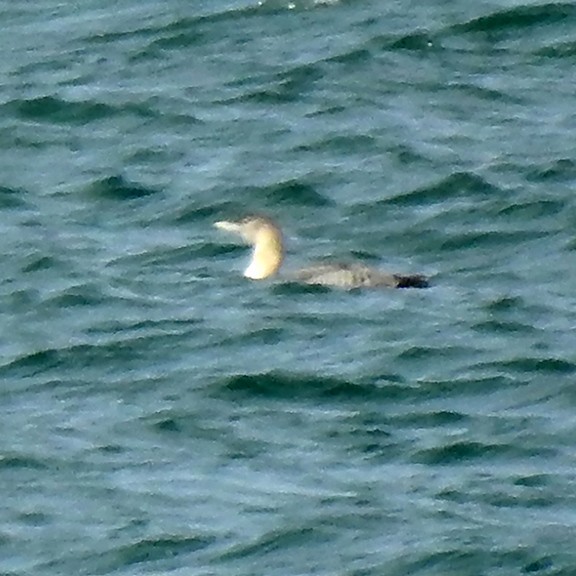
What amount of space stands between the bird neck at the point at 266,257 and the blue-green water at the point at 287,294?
0.11 meters

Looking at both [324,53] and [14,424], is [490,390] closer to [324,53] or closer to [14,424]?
[14,424]

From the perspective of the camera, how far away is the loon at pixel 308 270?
13453mm

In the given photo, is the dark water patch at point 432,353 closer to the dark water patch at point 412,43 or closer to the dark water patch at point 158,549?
the dark water patch at point 158,549

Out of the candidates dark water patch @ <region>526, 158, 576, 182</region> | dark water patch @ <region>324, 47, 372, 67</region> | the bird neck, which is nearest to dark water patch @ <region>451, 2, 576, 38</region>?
dark water patch @ <region>324, 47, 372, 67</region>

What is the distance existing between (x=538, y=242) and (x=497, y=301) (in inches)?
32.6

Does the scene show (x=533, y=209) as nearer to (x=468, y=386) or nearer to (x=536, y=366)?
(x=536, y=366)

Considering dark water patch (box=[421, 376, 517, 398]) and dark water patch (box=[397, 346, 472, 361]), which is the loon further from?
dark water patch (box=[421, 376, 517, 398])

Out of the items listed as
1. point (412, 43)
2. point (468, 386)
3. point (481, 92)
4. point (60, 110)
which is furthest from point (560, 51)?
point (468, 386)

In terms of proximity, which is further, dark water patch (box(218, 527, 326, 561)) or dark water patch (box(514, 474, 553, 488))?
dark water patch (box(514, 474, 553, 488))

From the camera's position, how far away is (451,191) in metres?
14.7

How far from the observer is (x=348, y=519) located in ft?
36.7

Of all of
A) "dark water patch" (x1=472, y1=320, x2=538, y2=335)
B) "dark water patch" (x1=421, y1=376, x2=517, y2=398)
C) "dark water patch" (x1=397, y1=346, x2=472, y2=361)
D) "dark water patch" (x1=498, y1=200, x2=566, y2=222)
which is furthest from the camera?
"dark water patch" (x1=498, y1=200, x2=566, y2=222)

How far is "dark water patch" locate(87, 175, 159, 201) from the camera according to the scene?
14891 mm

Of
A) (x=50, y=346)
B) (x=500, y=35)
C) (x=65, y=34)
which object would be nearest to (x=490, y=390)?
(x=50, y=346)
